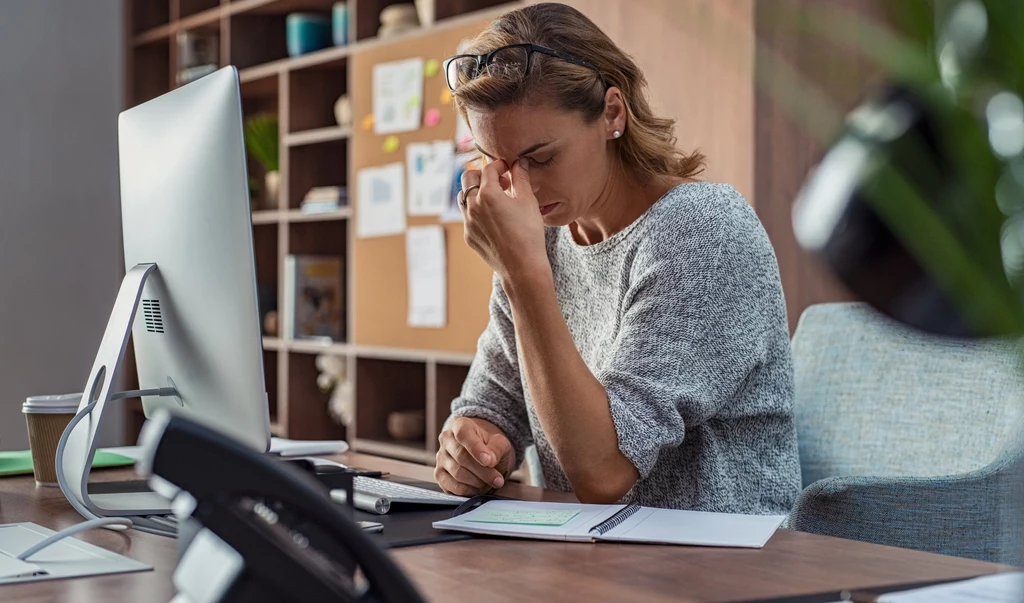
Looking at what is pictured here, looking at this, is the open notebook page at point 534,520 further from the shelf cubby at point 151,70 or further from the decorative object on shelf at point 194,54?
the shelf cubby at point 151,70

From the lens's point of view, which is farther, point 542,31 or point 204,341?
point 542,31

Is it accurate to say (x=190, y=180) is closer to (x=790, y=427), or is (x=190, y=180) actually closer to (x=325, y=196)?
(x=790, y=427)

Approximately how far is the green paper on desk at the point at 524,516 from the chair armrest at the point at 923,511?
0.42 m

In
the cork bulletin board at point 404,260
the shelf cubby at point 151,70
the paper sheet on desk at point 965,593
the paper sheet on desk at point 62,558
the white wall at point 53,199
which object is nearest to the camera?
the paper sheet on desk at point 965,593

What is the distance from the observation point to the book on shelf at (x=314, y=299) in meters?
3.84

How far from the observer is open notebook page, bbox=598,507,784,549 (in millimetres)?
1004

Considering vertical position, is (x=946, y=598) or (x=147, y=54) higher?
(x=147, y=54)

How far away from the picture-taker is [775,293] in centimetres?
147

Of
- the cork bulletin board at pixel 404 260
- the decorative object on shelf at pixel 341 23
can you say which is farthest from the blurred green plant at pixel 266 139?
the cork bulletin board at pixel 404 260

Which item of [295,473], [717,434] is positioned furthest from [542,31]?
[295,473]

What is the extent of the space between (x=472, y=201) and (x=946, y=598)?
0.86m

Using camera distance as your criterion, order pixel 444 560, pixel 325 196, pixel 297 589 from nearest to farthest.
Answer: pixel 297 589 → pixel 444 560 → pixel 325 196

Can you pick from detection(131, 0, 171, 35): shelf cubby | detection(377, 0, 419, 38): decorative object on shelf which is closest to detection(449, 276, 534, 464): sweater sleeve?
detection(377, 0, 419, 38): decorative object on shelf

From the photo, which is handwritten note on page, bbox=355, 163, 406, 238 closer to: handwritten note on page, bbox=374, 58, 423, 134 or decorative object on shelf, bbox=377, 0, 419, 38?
handwritten note on page, bbox=374, 58, 423, 134
